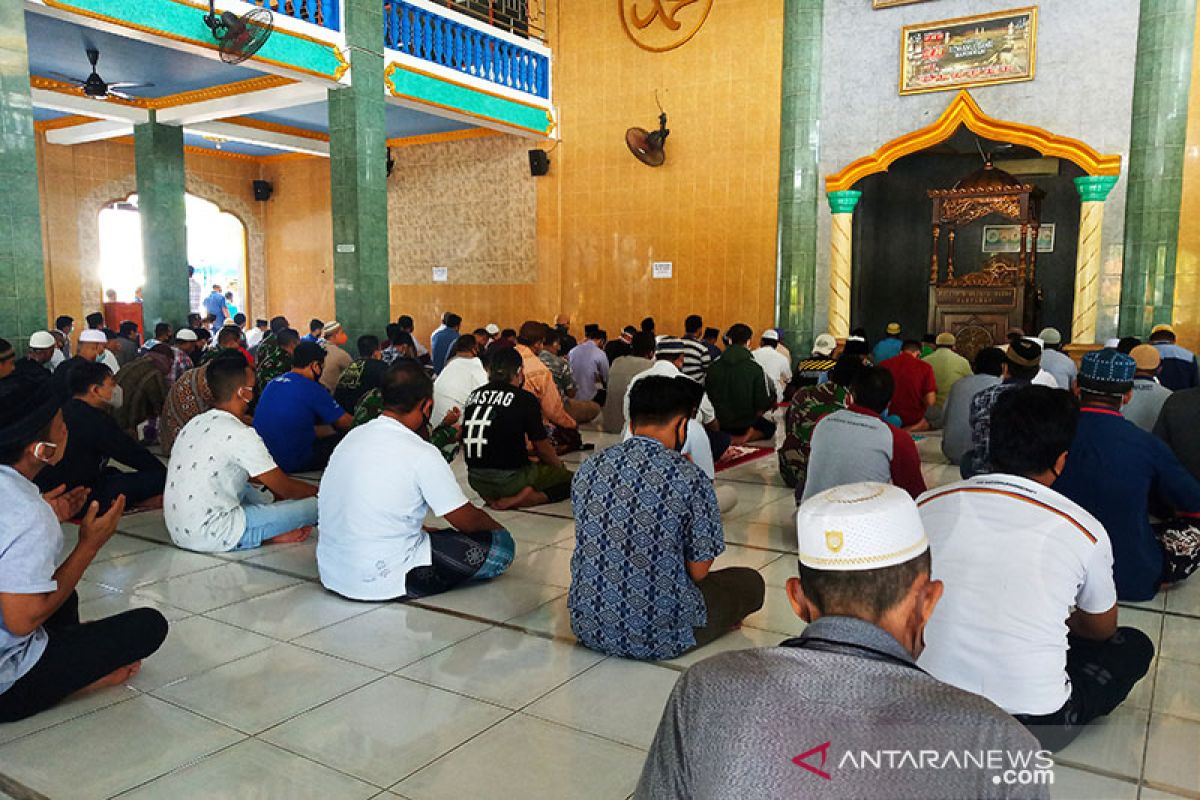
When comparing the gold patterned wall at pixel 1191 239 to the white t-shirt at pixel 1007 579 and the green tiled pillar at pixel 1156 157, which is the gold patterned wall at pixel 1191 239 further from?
the white t-shirt at pixel 1007 579

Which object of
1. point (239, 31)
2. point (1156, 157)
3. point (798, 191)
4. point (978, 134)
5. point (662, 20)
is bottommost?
point (798, 191)

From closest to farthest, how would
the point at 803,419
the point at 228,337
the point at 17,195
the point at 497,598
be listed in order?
the point at 497,598 → the point at 803,419 → the point at 17,195 → the point at 228,337

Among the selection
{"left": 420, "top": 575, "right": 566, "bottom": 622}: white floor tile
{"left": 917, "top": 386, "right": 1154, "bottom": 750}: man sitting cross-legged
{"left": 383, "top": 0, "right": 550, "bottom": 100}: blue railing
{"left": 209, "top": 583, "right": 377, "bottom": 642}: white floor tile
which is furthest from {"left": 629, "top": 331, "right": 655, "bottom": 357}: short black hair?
{"left": 917, "top": 386, "right": 1154, "bottom": 750}: man sitting cross-legged

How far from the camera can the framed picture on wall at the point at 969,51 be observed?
368 inches

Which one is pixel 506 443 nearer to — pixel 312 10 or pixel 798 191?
pixel 312 10

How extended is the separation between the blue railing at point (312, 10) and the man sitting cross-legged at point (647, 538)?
7054mm

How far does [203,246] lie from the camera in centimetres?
1534

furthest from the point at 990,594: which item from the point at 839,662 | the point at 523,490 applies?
the point at 523,490

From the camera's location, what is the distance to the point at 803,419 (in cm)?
505

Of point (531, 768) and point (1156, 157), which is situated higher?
point (1156, 157)

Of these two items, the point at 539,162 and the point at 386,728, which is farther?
the point at 539,162

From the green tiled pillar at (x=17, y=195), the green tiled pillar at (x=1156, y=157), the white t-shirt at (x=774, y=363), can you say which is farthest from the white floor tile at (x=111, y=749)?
the green tiled pillar at (x=1156, y=157)

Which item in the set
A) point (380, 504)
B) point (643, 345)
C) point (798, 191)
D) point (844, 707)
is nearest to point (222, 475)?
point (380, 504)

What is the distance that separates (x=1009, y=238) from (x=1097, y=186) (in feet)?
5.98
